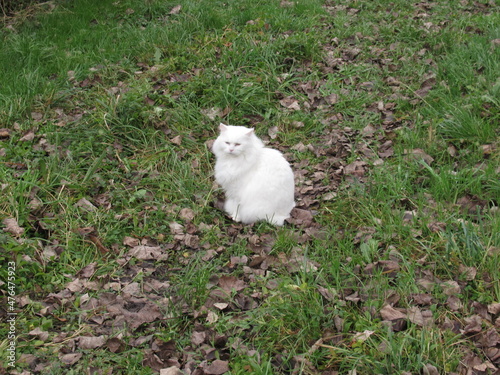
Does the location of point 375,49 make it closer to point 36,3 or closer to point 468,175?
point 468,175

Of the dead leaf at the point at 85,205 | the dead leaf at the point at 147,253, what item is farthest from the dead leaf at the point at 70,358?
the dead leaf at the point at 85,205

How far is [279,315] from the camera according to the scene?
307 centimetres

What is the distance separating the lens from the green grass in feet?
9.88

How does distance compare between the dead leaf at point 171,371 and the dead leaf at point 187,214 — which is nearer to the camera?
the dead leaf at point 171,371

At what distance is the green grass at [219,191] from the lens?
3.01m

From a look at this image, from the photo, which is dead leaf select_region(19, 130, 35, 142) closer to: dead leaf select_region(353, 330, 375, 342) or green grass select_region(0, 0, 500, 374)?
green grass select_region(0, 0, 500, 374)

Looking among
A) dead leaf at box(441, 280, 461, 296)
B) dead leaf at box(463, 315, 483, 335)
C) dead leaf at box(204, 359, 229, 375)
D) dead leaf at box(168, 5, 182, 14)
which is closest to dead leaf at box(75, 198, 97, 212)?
dead leaf at box(204, 359, 229, 375)

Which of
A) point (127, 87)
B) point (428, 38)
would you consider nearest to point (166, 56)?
point (127, 87)

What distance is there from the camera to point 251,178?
4316 mm

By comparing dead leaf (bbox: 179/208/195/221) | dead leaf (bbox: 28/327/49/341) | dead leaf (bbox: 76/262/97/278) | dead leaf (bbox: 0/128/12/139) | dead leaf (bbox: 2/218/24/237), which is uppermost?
dead leaf (bbox: 0/128/12/139)

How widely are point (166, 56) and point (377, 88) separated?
2.99 metres

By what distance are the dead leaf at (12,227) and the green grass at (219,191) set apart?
0.04 m

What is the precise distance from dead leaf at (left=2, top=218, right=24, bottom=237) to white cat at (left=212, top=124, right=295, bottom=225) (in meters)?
1.86

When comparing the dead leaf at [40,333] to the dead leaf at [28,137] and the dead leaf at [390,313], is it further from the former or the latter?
the dead leaf at [28,137]
